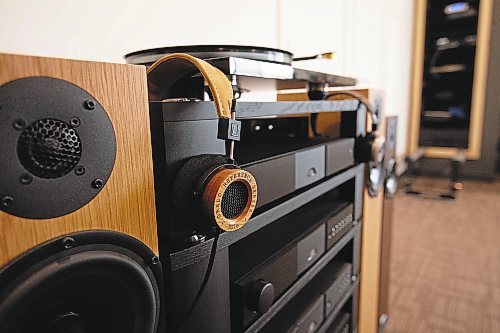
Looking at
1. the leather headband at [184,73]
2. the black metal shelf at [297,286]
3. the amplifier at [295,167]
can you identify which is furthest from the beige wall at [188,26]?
the black metal shelf at [297,286]

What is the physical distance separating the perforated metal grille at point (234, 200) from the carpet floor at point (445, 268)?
1.25m

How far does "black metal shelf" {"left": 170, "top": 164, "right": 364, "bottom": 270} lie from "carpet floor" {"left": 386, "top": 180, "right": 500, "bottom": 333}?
2.75 feet

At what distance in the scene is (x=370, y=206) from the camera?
1.00 m

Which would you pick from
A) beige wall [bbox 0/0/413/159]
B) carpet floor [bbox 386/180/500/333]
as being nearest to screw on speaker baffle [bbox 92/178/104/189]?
beige wall [bbox 0/0/413/159]

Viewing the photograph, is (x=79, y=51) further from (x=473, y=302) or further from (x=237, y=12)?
(x=473, y=302)

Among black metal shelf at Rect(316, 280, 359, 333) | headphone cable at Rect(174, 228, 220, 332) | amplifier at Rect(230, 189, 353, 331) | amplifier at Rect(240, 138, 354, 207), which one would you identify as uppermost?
amplifier at Rect(240, 138, 354, 207)

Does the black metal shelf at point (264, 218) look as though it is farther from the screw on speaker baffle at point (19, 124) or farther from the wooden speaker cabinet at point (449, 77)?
the wooden speaker cabinet at point (449, 77)

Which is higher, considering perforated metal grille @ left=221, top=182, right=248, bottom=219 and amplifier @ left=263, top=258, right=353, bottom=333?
perforated metal grille @ left=221, top=182, right=248, bottom=219

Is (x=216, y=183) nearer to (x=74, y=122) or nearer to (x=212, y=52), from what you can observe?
(x=74, y=122)

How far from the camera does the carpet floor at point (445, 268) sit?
142 centimetres

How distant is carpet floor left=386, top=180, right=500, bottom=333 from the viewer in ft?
4.66

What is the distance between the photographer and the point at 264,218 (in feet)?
1.79

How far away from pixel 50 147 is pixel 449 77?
13.3 ft

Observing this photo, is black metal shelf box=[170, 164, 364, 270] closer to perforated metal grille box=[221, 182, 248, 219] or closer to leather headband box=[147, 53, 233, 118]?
perforated metal grille box=[221, 182, 248, 219]
